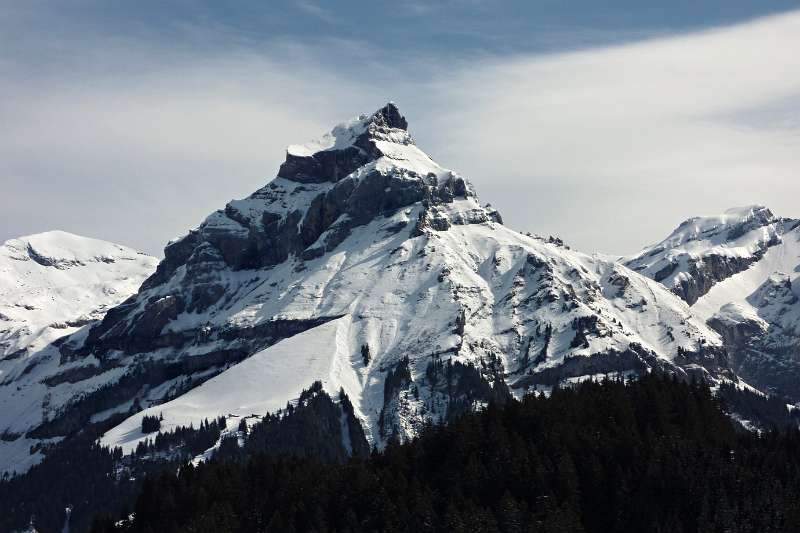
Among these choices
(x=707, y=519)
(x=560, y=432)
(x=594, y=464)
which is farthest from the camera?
(x=560, y=432)

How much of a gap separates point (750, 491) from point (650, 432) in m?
25.0

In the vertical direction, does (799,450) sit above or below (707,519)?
above

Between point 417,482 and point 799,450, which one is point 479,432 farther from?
point 799,450

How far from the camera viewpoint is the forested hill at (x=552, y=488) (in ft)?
537

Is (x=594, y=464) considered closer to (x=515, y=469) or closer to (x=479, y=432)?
(x=515, y=469)

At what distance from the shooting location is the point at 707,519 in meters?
161

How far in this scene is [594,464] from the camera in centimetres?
17875

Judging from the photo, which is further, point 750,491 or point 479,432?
point 479,432

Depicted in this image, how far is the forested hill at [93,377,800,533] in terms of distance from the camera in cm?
16362

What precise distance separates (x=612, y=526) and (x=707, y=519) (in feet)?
44.0

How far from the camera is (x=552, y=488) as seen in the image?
175500mm

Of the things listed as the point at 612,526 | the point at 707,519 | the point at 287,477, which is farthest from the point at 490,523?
the point at 287,477

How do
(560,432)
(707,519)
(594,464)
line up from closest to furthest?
1. (707,519)
2. (594,464)
3. (560,432)

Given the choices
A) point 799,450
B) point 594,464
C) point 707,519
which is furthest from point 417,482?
point 799,450
